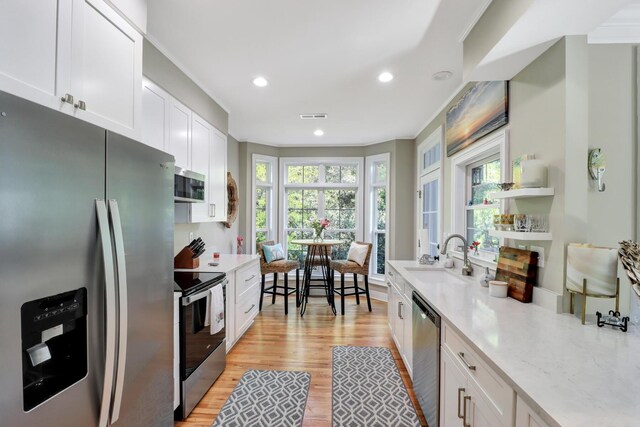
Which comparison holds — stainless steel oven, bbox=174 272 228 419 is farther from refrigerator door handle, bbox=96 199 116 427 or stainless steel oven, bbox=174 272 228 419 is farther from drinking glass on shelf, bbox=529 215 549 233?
drinking glass on shelf, bbox=529 215 549 233

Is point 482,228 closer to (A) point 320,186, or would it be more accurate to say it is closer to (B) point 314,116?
(B) point 314,116

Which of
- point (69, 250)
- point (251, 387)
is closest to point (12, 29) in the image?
point (69, 250)

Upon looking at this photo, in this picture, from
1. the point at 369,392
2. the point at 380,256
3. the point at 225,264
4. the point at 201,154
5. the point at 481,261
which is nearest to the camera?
the point at 369,392

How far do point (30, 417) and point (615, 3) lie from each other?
262 centimetres

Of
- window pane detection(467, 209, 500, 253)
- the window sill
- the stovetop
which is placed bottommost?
the stovetop

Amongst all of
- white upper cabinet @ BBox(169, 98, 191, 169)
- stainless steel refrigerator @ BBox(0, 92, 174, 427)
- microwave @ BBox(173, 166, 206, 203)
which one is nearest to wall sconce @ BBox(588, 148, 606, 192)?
stainless steel refrigerator @ BBox(0, 92, 174, 427)

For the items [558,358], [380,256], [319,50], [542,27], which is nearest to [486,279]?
[558,358]

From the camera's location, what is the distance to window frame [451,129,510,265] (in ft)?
7.52

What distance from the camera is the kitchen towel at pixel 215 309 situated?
7.48 ft

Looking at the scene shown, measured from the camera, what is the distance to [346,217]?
549 cm

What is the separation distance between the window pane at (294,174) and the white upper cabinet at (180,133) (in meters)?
2.87

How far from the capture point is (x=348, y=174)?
216 inches

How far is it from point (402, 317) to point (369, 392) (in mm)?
693

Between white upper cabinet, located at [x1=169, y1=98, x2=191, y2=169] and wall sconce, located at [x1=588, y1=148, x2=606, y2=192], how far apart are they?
110 inches
